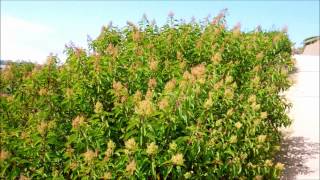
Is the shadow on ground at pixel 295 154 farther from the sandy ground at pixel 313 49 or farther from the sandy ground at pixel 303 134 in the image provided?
the sandy ground at pixel 313 49

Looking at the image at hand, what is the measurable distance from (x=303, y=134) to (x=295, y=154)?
1503 millimetres

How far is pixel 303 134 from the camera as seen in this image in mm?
10250

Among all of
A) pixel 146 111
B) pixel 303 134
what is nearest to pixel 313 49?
pixel 303 134

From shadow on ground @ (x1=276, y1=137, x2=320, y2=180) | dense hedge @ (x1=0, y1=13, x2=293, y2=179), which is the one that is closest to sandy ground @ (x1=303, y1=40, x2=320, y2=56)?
shadow on ground @ (x1=276, y1=137, x2=320, y2=180)

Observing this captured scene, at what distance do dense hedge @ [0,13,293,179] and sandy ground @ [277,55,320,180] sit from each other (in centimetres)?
79

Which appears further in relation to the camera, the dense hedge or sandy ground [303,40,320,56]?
sandy ground [303,40,320,56]

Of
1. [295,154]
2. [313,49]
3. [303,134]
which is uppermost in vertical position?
[313,49]

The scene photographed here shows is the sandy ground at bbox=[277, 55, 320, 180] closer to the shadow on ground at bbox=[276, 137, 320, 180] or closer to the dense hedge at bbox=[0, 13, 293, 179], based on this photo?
the shadow on ground at bbox=[276, 137, 320, 180]

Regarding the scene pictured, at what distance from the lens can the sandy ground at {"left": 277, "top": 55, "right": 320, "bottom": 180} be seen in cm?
817

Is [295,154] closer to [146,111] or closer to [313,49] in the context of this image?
[146,111]

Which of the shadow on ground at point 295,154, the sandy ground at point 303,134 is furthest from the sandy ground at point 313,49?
the shadow on ground at point 295,154

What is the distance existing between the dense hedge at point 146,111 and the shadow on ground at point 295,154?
2.08 ft

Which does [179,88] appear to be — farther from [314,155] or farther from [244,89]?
[314,155]

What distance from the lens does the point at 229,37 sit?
766 cm
